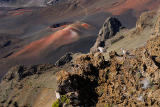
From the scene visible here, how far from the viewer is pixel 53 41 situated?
1564 inches

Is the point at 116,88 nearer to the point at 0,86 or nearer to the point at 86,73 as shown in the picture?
the point at 86,73

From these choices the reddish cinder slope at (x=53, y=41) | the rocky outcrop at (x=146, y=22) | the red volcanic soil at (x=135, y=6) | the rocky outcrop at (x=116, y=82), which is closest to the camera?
the rocky outcrop at (x=116, y=82)

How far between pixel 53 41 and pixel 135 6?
2869 cm

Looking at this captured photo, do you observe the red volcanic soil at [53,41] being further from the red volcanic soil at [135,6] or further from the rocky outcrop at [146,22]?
the red volcanic soil at [135,6]

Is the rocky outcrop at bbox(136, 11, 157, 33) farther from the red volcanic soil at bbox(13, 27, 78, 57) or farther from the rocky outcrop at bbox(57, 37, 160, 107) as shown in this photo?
the red volcanic soil at bbox(13, 27, 78, 57)

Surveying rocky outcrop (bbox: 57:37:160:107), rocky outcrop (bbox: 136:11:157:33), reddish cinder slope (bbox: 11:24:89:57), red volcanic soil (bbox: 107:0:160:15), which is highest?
rocky outcrop (bbox: 57:37:160:107)

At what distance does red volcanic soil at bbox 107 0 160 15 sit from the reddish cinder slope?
17.4 m

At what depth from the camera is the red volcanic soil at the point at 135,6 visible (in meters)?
51.8

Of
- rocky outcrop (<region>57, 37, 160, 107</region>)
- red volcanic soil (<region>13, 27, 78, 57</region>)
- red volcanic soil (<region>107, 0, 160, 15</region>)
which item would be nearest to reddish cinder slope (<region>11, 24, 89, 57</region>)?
red volcanic soil (<region>13, 27, 78, 57</region>)

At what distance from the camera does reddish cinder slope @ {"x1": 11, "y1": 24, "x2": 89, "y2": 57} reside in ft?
123

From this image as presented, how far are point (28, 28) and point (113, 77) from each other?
47.9m

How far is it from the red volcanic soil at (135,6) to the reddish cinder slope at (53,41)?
17.4m

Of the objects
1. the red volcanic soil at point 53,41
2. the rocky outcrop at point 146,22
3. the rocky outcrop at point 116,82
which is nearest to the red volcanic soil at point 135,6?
the red volcanic soil at point 53,41

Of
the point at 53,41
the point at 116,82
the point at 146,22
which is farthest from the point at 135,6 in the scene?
the point at 116,82
